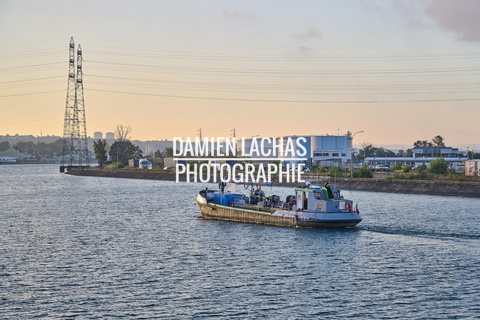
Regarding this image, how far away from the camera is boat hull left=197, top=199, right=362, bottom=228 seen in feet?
236

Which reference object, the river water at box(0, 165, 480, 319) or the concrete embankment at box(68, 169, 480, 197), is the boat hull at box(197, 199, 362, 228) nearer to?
the river water at box(0, 165, 480, 319)

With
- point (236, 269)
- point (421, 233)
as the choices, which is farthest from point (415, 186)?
point (236, 269)

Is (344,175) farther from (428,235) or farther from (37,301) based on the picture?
(37,301)

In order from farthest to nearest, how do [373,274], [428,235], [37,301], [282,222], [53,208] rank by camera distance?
[53,208] → [282,222] → [428,235] → [373,274] → [37,301]

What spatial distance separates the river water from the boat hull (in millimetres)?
1343

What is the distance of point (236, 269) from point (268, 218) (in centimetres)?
2617

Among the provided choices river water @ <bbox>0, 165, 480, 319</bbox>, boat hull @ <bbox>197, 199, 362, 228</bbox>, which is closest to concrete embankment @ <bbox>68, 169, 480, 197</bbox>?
boat hull @ <bbox>197, 199, 362, 228</bbox>

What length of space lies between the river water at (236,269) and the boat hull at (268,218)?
134 centimetres

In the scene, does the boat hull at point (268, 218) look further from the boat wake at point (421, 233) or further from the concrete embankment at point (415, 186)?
the concrete embankment at point (415, 186)

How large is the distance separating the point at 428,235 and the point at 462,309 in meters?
27.1

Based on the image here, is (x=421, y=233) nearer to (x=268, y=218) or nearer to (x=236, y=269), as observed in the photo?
(x=268, y=218)

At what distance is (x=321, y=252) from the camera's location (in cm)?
5903

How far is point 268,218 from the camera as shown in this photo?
254ft

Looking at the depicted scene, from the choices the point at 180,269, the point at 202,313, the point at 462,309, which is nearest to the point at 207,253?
the point at 180,269
